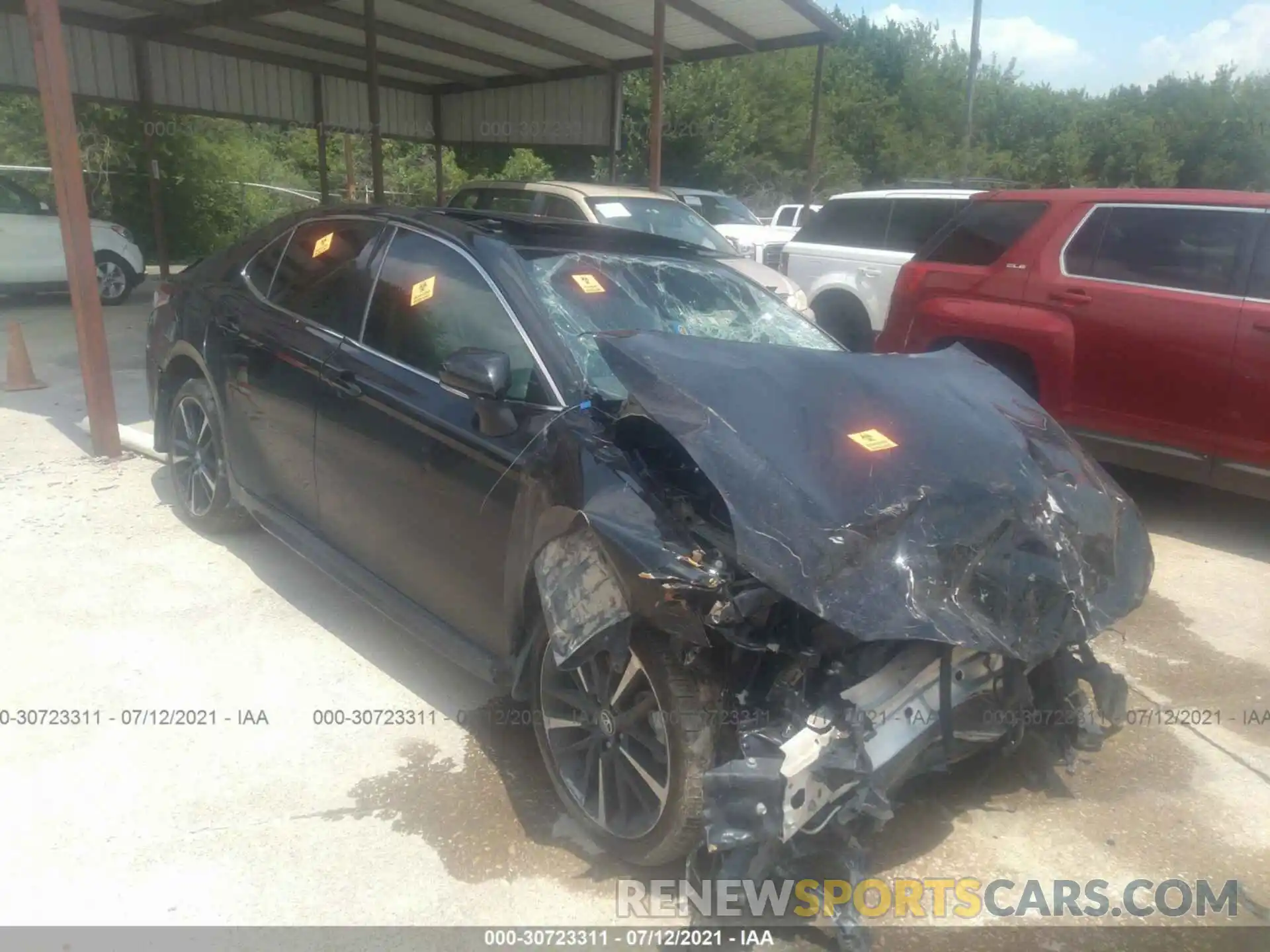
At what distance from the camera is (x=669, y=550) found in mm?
2430

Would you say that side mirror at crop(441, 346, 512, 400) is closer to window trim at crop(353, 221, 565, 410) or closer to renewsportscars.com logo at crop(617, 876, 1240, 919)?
window trim at crop(353, 221, 565, 410)

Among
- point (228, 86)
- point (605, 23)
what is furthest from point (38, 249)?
point (605, 23)

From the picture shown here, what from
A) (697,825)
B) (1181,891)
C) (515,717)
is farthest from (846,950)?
(515,717)

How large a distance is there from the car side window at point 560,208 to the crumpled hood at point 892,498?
6034mm

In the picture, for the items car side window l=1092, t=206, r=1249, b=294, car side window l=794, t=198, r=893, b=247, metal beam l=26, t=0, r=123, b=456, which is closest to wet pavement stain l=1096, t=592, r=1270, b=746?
car side window l=1092, t=206, r=1249, b=294

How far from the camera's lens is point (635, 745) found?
269 centimetres

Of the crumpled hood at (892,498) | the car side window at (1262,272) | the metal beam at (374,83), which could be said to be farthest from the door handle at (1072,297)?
the metal beam at (374,83)

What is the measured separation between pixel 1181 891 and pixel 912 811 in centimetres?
77

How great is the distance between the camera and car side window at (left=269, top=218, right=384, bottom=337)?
394 cm

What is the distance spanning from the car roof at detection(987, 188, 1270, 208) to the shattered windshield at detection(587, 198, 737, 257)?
2.94m

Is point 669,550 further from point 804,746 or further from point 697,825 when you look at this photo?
point 697,825

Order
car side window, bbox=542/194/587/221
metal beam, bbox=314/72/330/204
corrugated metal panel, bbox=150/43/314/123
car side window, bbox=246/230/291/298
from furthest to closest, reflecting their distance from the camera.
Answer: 1. metal beam, bbox=314/72/330/204
2. corrugated metal panel, bbox=150/43/314/123
3. car side window, bbox=542/194/587/221
4. car side window, bbox=246/230/291/298

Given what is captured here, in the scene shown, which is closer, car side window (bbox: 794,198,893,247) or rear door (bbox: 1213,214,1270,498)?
rear door (bbox: 1213,214,1270,498)

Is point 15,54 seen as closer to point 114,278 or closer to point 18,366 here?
point 114,278
